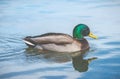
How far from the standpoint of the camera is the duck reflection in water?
9745mm

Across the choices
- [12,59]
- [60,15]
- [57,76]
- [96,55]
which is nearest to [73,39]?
[96,55]

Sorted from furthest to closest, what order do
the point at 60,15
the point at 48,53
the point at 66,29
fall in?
the point at 60,15 → the point at 66,29 → the point at 48,53

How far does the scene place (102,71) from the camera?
8.85 meters

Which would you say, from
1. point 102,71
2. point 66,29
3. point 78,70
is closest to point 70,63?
point 78,70

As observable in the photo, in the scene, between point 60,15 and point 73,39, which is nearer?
point 73,39

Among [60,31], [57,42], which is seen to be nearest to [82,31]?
[57,42]

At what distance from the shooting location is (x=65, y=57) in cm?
1059

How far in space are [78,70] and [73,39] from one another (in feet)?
7.51

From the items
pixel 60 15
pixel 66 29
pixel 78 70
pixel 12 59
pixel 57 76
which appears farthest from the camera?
pixel 60 15

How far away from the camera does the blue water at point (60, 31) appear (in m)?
8.98

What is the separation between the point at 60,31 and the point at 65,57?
2657 mm

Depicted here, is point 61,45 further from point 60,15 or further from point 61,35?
point 60,15

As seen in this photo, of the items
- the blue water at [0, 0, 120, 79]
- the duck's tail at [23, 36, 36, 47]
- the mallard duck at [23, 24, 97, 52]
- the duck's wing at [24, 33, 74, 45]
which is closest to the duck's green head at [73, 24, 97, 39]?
the mallard duck at [23, 24, 97, 52]

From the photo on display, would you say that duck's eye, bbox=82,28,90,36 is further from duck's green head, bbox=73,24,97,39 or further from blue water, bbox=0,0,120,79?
blue water, bbox=0,0,120,79
